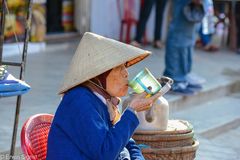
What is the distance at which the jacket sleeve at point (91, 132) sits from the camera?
303 cm

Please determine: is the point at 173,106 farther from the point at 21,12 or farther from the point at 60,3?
the point at 60,3

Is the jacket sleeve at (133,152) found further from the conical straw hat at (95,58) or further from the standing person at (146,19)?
the standing person at (146,19)

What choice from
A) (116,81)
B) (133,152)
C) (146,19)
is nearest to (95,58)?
(116,81)

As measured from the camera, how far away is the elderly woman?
3.04 m

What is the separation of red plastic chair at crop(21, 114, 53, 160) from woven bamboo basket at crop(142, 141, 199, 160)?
0.62 m

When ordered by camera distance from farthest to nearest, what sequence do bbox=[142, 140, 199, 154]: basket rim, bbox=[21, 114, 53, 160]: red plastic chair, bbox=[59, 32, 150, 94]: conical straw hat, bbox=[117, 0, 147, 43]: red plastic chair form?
1. bbox=[117, 0, 147, 43]: red plastic chair
2. bbox=[142, 140, 199, 154]: basket rim
3. bbox=[21, 114, 53, 160]: red plastic chair
4. bbox=[59, 32, 150, 94]: conical straw hat

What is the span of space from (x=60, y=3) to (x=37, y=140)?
6.70 meters

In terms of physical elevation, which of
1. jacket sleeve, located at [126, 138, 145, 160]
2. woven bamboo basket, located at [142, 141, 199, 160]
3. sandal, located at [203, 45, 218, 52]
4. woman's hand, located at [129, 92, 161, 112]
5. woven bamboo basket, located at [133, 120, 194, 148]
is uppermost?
woman's hand, located at [129, 92, 161, 112]

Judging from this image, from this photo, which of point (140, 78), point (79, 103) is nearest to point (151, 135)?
point (140, 78)

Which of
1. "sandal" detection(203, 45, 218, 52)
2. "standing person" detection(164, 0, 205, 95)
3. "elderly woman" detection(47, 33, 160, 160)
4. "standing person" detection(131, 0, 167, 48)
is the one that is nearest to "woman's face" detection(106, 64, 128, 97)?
"elderly woman" detection(47, 33, 160, 160)

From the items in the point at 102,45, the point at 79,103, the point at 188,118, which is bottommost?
the point at 188,118

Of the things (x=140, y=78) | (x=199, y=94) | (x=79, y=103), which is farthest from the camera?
(x=199, y=94)

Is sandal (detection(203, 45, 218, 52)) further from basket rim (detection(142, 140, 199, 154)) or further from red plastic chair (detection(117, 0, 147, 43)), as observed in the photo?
basket rim (detection(142, 140, 199, 154))

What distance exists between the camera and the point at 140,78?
10.8ft
